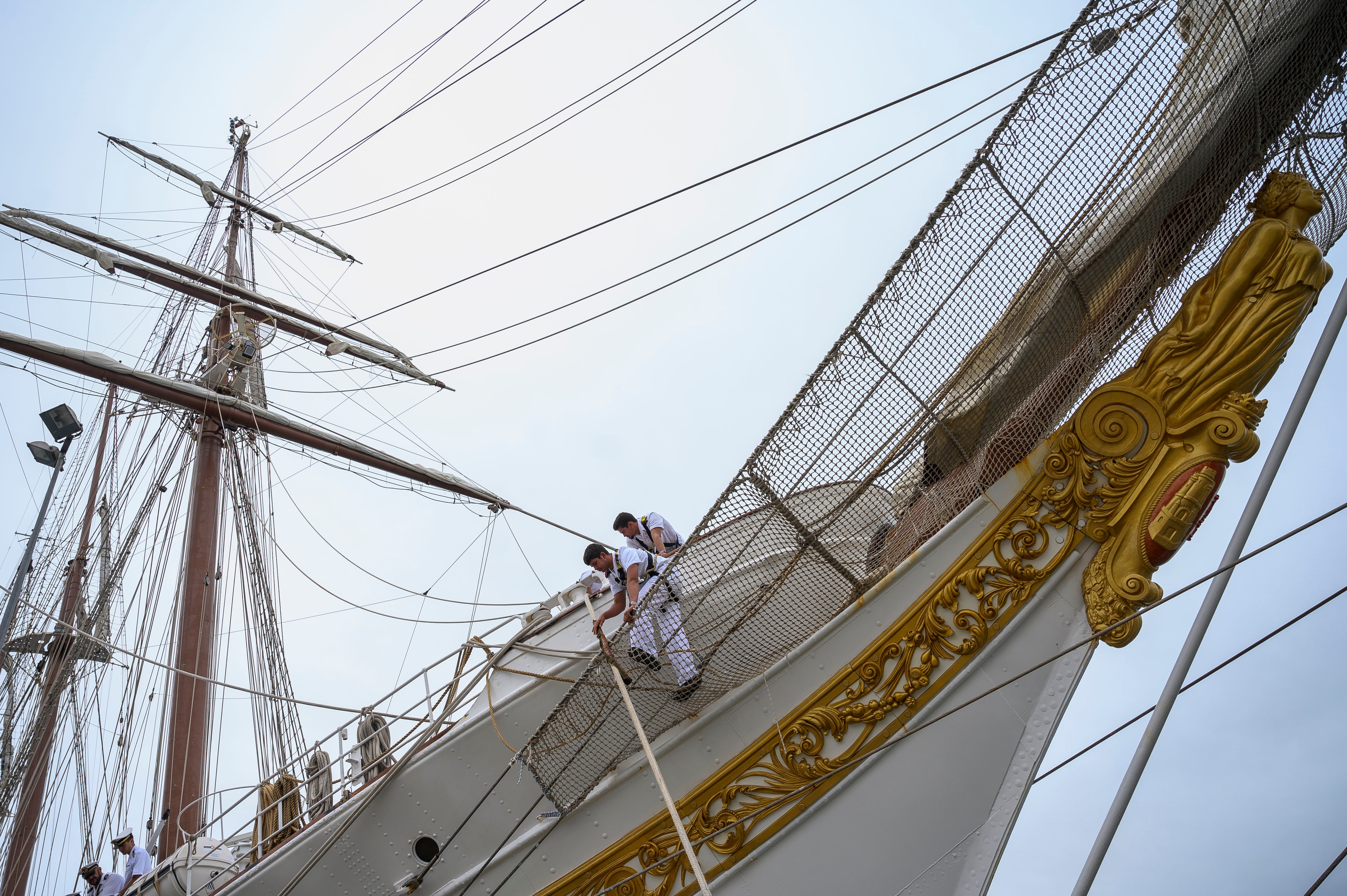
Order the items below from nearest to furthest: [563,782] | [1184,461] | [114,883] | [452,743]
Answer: [1184,461] < [563,782] < [452,743] < [114,883]

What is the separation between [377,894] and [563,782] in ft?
5.60

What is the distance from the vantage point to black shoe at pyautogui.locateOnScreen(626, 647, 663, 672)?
5418 mm

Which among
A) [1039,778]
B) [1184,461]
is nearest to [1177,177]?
[1184,461]

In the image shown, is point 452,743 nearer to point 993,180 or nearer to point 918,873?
point 918,873

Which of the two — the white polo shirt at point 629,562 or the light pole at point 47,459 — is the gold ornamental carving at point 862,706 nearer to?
the white polo shirt at point 629,562

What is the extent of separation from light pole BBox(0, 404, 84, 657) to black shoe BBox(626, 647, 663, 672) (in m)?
4.83

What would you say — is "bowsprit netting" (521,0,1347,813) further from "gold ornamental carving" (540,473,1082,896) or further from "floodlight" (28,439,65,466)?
"floodlight" (28,439,65,466)

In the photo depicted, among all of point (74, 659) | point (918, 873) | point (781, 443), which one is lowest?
point (918, 873)

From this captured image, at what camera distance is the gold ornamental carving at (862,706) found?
494 cm

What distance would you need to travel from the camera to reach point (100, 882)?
8.91 metres

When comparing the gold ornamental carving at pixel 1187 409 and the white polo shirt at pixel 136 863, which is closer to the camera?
the gold ornamental carving at pixel 1187 409

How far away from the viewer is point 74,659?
58.7 ft

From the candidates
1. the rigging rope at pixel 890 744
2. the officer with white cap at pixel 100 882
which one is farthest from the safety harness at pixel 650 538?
the officer with white cap at pixel 100 882

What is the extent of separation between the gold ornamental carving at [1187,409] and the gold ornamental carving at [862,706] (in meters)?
0.24
